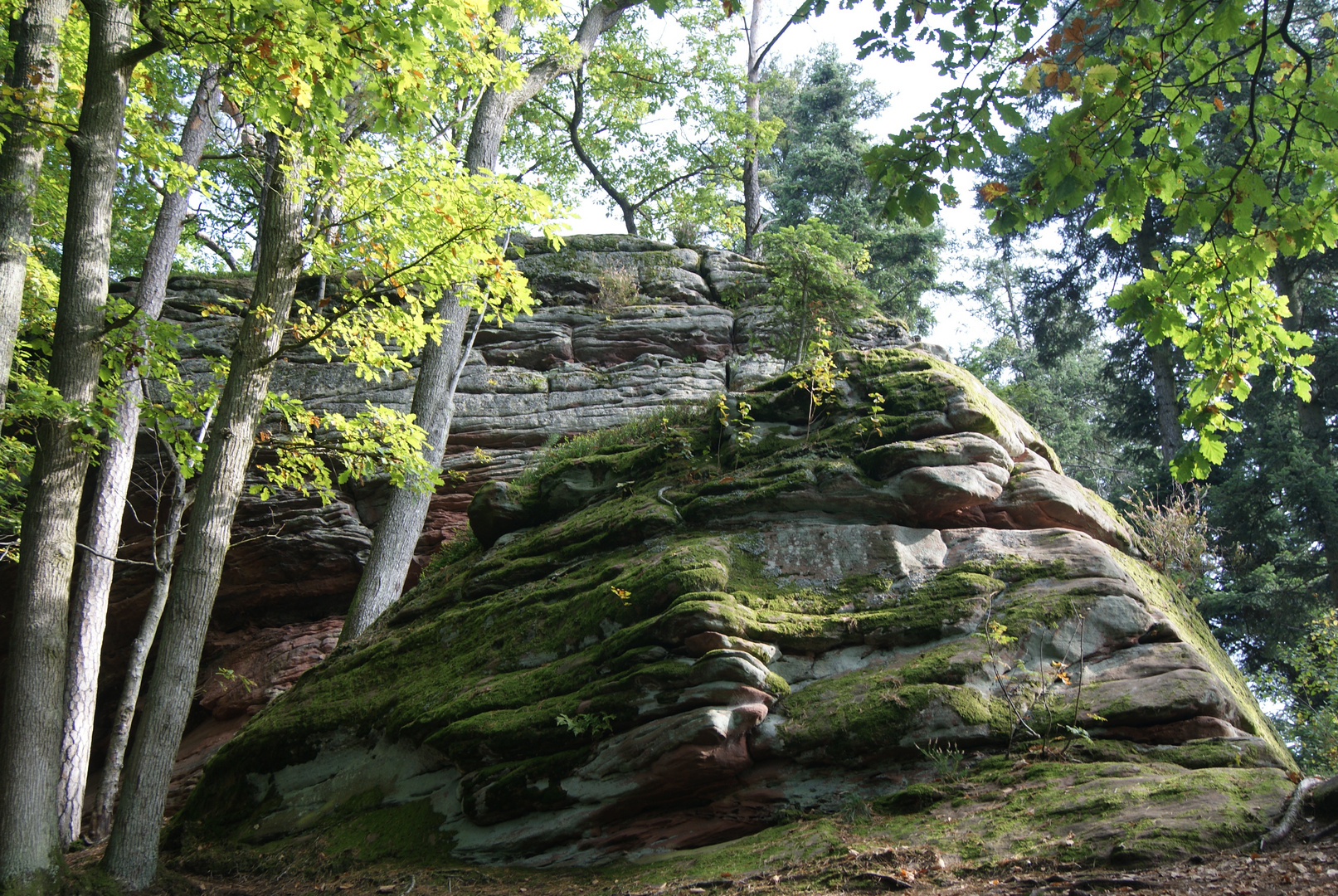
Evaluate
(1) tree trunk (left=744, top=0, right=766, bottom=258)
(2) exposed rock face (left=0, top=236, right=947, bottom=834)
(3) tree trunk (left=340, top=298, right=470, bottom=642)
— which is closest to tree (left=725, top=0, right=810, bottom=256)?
(1) tree trunk (left=744, top=0, right=766, bottom=258)

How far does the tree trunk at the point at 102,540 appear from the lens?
30.3 feet

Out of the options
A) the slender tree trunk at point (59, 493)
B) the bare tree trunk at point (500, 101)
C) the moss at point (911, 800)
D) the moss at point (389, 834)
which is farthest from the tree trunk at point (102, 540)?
the moss at point (911, 800)

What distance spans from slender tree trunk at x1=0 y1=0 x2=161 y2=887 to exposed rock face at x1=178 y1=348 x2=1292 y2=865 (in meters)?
1.66

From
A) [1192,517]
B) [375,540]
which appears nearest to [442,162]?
[375,540]

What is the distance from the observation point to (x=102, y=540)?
10.4m

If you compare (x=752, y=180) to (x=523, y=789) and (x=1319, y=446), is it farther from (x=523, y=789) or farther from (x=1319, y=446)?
(x=523, y=789)

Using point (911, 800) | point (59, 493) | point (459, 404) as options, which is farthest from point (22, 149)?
point (911, 800)

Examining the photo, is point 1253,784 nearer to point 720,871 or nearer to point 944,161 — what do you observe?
point 720,871

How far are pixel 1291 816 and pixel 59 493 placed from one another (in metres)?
8.12

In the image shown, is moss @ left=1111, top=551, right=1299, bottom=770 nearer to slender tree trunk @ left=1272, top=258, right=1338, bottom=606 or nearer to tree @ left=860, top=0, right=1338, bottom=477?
tree @ left=860, top=0, right=1338, bottom=477

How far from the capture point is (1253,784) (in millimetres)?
4379

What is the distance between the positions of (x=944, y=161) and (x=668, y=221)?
67.6ft

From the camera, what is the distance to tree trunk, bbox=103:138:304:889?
5.98 metres

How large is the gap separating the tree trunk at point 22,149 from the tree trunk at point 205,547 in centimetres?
156
